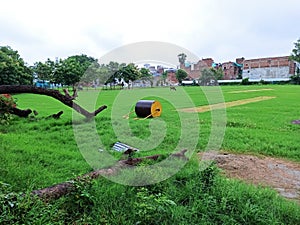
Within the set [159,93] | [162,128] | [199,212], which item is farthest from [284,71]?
[199,212]

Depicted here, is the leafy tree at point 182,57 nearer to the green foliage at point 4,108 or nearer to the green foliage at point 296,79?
the green foliage at point 4,108

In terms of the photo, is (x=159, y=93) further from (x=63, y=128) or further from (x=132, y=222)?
(x=132, y=222)

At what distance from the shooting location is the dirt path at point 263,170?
334 centimetres

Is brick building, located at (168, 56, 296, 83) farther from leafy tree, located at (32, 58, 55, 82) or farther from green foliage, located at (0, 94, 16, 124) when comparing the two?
green foliage, located at (0, 94, 16, 124)

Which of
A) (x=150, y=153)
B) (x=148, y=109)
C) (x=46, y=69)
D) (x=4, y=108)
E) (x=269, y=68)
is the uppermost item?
(x=46, y=69)

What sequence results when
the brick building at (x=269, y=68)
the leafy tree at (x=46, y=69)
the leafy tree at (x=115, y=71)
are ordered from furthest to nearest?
the brick building at (x=269, y=68) < the leafy tree at (x=46, y=69) < the leafy tree at (x=115, y=71)

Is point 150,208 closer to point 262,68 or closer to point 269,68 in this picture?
point 269,68

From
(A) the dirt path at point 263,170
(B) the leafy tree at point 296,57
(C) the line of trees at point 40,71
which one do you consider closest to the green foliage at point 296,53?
(B) the leafy tree at point 296,57

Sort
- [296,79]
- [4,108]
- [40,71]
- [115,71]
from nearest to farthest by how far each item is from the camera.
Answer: [4,108]
[115,71]
[40,71]
[296,79]

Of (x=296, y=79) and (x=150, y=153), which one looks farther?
(x=296, y=79)

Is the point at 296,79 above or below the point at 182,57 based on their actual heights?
below

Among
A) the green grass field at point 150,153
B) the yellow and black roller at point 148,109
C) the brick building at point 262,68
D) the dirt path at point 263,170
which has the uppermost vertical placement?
the brick building at point 262,68

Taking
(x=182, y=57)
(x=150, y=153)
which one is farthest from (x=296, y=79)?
(x=150, y=153)

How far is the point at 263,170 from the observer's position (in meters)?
3.92
